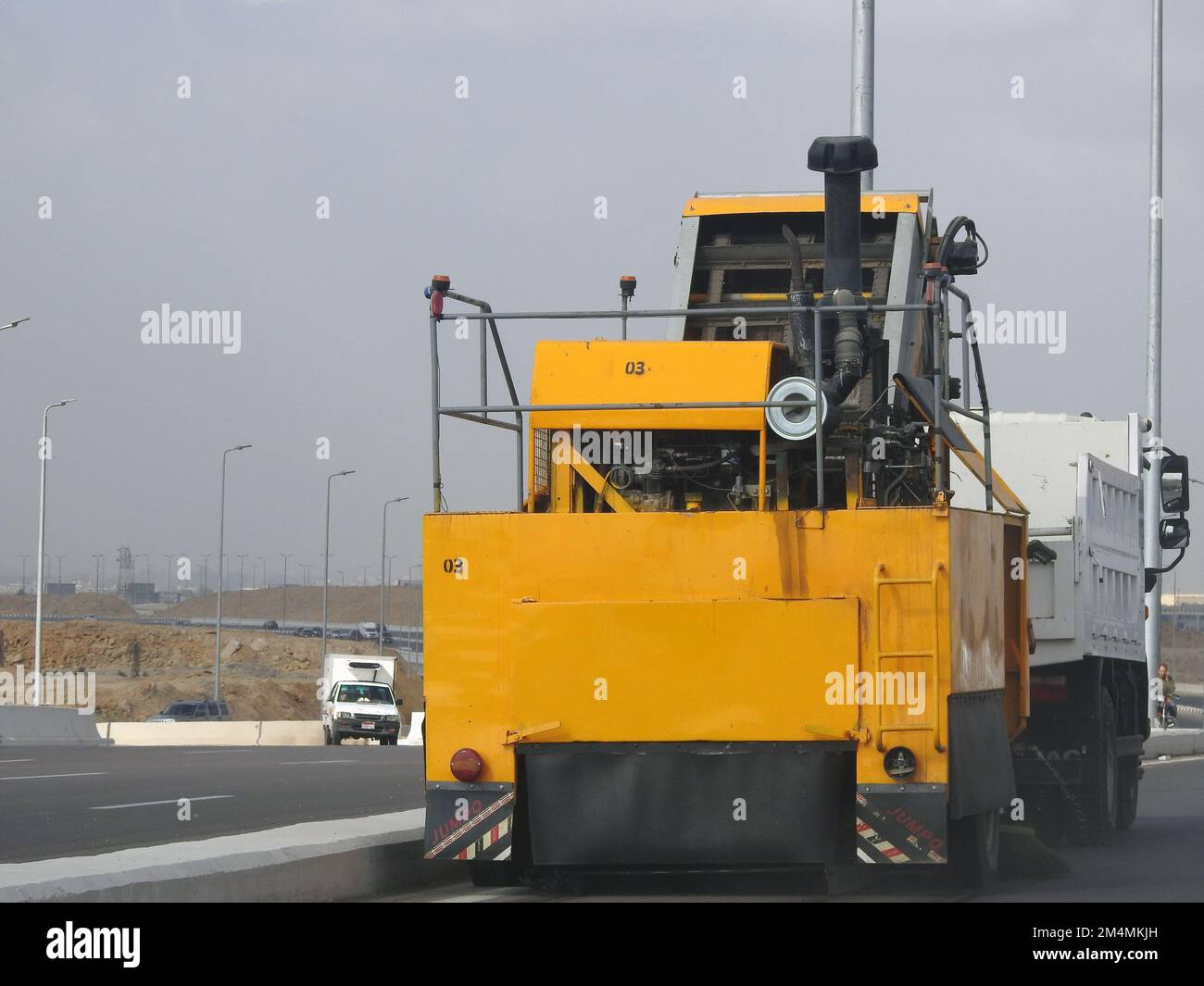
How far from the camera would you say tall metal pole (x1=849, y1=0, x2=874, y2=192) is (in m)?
21.2

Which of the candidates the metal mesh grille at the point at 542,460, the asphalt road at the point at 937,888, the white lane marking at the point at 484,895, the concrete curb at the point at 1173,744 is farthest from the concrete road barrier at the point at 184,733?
the metal mesh grille at the point at 542,460

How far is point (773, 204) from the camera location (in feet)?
46.4

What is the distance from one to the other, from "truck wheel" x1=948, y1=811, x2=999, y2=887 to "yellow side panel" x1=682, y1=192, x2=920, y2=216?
4702 millimetres

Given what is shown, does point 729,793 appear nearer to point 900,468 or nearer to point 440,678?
point 440,678

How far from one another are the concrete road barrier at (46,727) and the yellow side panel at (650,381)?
30614 millimetres

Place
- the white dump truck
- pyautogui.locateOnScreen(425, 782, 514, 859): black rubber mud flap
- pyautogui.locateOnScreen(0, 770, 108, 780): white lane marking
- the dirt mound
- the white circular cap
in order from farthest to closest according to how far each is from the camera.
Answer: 1. the dirt mound
2. pyautogui.locateOnScreen(0, 770, 108, 780): white lane marking
3. the white dump truck
4. the white circular cap
5. pyautogui.locateOnScreen(425, 782, 514, 859): black rubber mud flap

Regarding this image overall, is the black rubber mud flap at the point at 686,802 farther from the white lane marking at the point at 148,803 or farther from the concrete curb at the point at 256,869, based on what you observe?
the white lane marking at the point at 148,803

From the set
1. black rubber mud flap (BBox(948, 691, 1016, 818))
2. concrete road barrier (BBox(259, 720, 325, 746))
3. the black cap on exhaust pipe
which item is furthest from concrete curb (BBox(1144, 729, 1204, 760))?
concrete road barrier (BBox(259, 720, 325, 746))

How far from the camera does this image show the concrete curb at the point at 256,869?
8.86 metres

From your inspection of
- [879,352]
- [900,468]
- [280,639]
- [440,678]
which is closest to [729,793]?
[440,678]

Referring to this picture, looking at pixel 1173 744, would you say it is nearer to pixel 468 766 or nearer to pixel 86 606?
pixel 468 766

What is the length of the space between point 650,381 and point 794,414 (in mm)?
832

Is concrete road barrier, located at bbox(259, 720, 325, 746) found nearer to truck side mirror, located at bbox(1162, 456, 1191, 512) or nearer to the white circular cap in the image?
truck side mirror, located at bbox(1162, 456, 1191, 512)

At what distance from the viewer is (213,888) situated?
31.5ft
